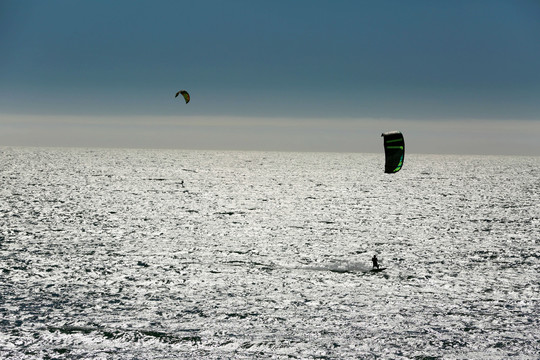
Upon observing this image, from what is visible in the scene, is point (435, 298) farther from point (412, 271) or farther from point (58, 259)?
point (58, 259)

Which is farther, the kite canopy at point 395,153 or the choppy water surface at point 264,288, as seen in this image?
the kite canopy at point 395,153

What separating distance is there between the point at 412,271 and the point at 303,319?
7.17 metres

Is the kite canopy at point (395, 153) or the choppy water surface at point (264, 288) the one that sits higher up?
the kite canopy at point (395, 153)

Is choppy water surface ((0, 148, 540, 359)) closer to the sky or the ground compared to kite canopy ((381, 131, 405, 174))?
closer to the ground

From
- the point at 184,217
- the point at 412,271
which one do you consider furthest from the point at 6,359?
the point at 184,217

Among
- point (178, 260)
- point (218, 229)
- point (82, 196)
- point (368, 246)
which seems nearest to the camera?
point (178, 260)

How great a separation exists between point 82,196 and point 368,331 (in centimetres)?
3945

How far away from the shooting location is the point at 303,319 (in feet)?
42.6

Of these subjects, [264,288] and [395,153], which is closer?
[264,288]

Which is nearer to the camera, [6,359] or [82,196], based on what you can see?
[6,359]

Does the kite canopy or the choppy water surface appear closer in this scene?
the choppy water surface

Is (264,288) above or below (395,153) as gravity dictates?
below

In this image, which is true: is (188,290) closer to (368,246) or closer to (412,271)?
(412,271)

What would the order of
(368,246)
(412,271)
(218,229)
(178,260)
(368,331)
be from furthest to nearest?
(218,229), (368,246), (178,260), (412,271), (368,331)
